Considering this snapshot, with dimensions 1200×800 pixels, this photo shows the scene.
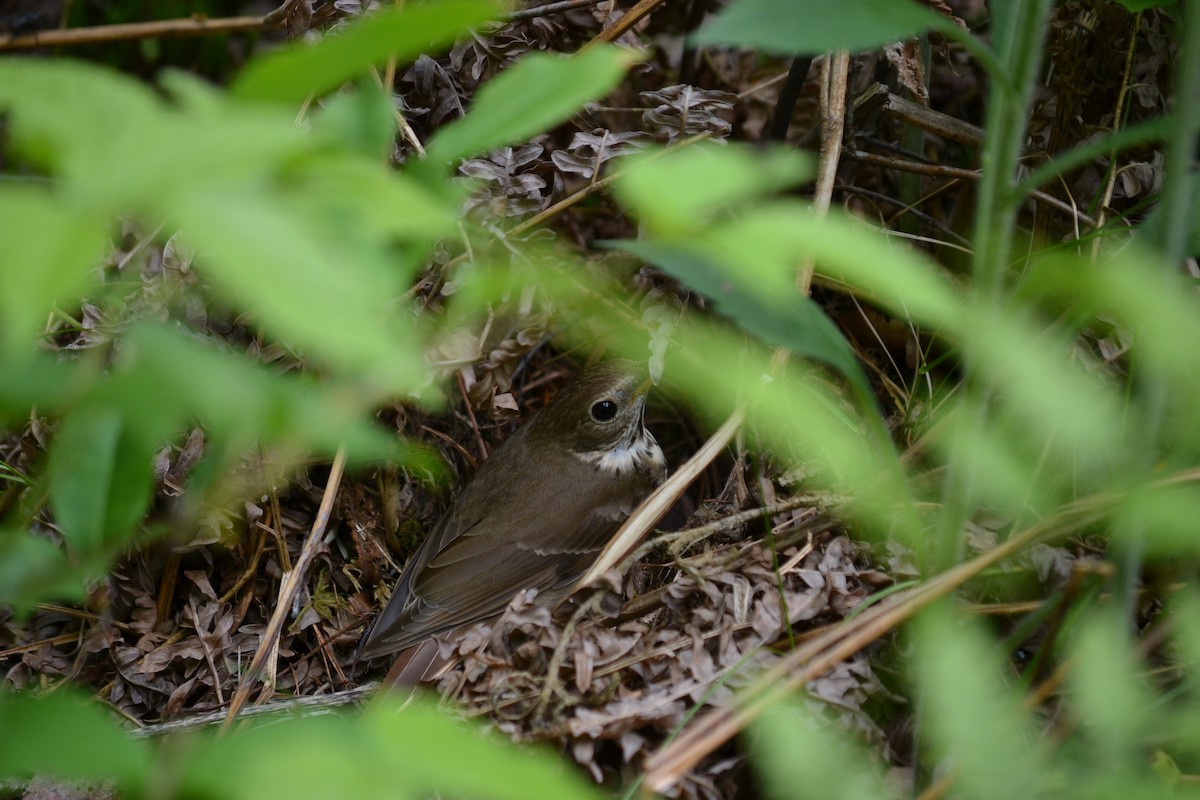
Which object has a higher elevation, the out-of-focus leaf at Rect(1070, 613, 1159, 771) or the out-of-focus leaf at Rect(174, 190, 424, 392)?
the out-of-focus leaf at Rect(174, 190, 424, 392)

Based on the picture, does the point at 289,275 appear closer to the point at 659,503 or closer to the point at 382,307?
the point at 382,307

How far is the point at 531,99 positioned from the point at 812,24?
45 centimetres

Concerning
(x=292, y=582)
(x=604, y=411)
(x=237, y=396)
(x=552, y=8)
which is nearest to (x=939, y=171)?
(x=552, y=8)

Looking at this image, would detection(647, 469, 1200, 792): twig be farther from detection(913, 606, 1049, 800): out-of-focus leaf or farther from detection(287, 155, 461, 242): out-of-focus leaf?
detection(287, 155, 461, 242): out-of-focus leaf

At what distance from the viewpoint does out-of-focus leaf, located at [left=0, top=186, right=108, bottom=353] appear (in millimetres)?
730

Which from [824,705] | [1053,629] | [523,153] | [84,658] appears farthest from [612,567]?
[84,658]

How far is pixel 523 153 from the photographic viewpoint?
3260mm

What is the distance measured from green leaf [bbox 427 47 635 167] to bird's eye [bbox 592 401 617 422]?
8.79ft

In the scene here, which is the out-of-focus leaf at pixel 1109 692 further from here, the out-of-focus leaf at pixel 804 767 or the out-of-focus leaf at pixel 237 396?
the out-of-focus leaf at pixel 237 396

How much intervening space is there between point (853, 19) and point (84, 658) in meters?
2.88

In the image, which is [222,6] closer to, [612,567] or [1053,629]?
[612,567]

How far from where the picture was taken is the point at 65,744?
106 centimetres

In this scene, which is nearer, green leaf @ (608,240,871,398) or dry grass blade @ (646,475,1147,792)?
green leaf @ (608,240,871,398)

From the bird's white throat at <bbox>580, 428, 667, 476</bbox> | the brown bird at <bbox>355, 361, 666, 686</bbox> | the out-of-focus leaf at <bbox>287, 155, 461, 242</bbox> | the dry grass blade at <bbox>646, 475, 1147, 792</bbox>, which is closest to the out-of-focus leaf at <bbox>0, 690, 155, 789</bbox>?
the out-of-focus leaf at <bbox>287, 155, 461, 242</bbox>
